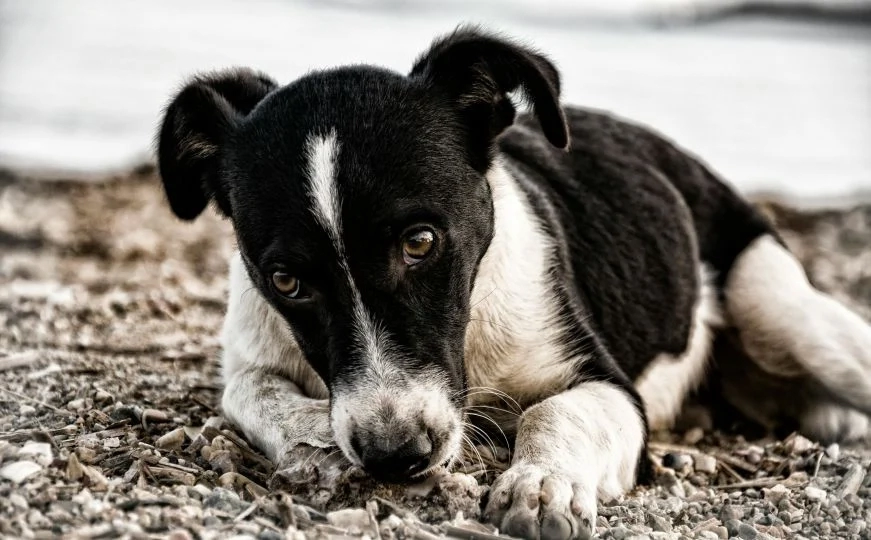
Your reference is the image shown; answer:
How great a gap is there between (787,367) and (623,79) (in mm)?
9354

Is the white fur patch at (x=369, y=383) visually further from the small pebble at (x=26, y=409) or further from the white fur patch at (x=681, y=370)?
the white fur patch at (x=681, y=370)

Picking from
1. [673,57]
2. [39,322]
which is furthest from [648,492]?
[673,57]

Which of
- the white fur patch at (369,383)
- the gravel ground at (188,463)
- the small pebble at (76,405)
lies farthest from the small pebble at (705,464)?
the small pebble at (76,405)

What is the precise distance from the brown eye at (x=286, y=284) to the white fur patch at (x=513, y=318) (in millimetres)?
863

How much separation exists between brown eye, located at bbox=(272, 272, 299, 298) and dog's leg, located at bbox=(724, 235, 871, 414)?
2967mm

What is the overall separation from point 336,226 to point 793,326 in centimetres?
307

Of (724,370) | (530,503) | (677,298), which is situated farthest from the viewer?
(724,370)

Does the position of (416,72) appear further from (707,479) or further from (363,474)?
(707,479)

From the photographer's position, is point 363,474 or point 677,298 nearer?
point 363,474

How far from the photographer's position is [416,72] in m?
4.24

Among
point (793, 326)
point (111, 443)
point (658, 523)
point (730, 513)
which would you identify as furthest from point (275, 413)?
point (793, 326)

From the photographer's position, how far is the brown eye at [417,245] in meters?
3.59

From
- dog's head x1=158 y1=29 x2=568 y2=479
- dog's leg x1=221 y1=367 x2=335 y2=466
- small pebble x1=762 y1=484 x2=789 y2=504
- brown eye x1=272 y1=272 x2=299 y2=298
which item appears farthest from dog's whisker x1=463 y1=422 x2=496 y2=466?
small pebble x1=762 y1=484 x2=789 y2=504

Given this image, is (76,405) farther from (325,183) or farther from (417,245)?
(417,245)
